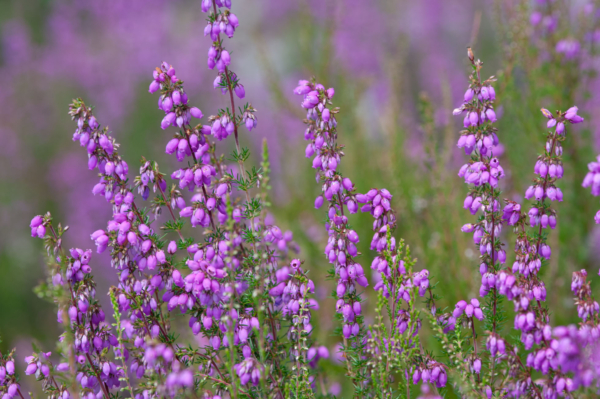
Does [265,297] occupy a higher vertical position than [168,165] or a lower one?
lower

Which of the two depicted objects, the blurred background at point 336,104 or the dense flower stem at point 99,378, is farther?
the blurred background at point 336,104

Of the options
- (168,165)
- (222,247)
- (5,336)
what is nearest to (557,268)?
(222,247)

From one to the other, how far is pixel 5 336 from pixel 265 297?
5111 mm

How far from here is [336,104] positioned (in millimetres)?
6688

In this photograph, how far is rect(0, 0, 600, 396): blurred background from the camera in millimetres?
4625

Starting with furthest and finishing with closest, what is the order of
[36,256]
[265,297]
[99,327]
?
[36,256] < [99,327] < [265,297]

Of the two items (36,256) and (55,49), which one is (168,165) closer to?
(36,256)

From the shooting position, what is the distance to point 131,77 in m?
9.27

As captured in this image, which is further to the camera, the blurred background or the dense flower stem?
the blurred background

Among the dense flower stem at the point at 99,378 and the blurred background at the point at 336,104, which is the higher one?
the blurred background at the point at 336,104

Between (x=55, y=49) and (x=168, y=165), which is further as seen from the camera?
(x=55, y=49)

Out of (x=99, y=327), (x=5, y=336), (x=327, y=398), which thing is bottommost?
(x=327, y=398)

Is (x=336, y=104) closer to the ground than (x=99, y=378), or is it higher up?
higher up

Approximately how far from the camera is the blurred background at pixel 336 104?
4.62 metres
